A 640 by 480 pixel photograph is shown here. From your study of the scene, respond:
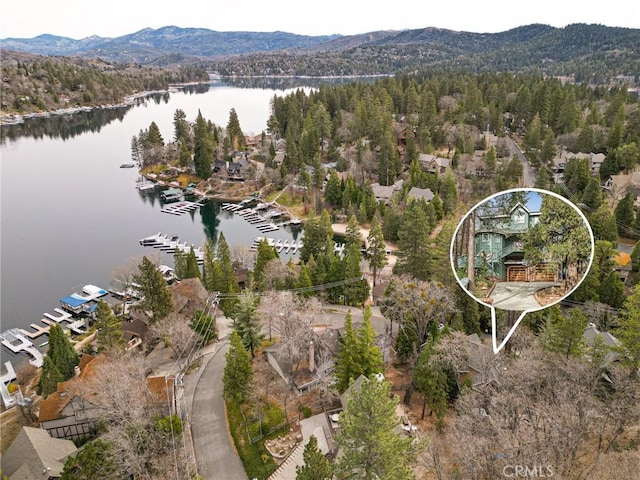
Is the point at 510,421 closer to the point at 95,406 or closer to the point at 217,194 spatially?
the point at 95,406

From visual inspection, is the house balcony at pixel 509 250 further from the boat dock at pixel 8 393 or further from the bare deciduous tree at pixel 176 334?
the boat dock at pixel 8 393

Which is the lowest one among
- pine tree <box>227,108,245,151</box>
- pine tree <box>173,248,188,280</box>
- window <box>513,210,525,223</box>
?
pine tree <box>173,248,188,280</box>

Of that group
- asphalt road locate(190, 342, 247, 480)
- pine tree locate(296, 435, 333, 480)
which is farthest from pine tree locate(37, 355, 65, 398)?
pine tree locate(296, 435, 333, 480)

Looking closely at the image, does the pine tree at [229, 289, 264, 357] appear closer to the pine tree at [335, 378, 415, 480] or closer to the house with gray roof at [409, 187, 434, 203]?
the pine tree at [335, 378, 415, 480]

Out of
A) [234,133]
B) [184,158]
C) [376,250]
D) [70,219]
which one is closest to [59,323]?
[376,250]

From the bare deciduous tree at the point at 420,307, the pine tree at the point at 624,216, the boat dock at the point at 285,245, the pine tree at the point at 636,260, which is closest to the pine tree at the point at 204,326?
the bare deciduous tree at the point at 420,307
